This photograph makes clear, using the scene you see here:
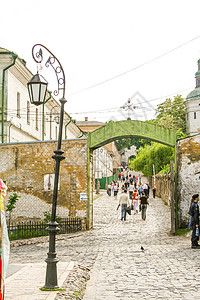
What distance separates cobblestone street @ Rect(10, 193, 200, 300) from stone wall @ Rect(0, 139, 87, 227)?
1.68m

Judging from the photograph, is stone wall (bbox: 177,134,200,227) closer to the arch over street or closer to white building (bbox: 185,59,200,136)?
the arch over street

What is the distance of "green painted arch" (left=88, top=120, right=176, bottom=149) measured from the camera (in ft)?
54.2

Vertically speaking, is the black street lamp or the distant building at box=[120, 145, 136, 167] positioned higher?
the distant building at box=[120, 145, 136, 167]

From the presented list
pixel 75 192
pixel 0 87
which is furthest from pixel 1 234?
pixel 0 87

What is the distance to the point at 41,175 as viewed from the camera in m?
17.7

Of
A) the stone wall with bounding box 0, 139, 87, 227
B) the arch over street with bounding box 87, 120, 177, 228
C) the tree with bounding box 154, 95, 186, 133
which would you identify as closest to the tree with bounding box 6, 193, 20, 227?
the stone wall with bounding box 0, 139, 87, 227

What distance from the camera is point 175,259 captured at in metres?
10.0

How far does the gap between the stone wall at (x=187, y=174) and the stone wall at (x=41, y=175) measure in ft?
12.9

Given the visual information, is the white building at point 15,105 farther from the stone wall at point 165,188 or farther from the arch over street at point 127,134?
the stone wall at point 165,188

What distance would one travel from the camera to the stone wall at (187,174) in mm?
15695

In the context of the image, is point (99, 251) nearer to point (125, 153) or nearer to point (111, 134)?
point (111, 134)

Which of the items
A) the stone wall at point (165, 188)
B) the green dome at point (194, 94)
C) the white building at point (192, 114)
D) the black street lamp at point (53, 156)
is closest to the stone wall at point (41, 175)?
the black street lamp at point (53, 156)

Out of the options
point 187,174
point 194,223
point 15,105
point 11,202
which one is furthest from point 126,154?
point 194,223

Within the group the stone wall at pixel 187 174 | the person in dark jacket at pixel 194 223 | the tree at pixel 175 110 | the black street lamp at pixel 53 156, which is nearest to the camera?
the black street lamp at pixel 53 156
